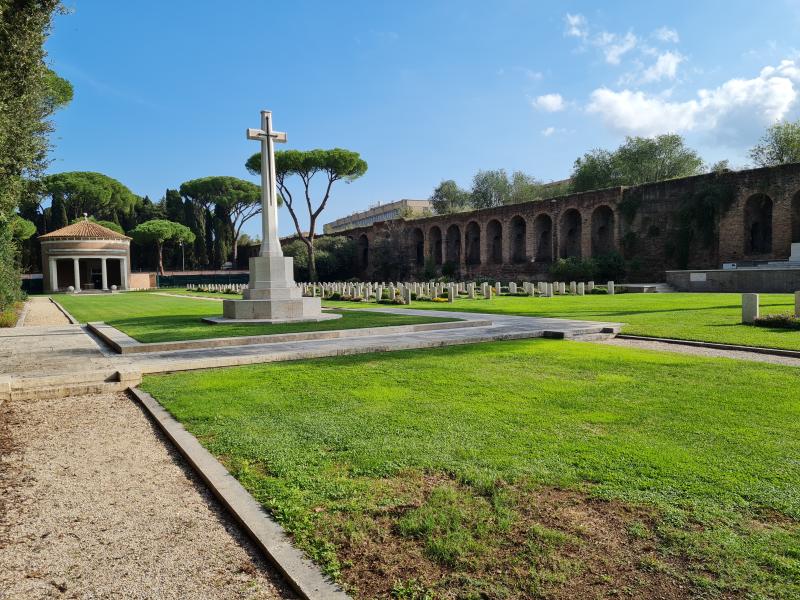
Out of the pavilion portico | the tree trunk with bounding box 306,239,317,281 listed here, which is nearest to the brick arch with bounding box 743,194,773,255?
the tree trunk with bounding box 306,239,317,281

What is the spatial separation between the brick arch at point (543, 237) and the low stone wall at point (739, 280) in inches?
507

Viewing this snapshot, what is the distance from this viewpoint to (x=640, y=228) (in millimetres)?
29875

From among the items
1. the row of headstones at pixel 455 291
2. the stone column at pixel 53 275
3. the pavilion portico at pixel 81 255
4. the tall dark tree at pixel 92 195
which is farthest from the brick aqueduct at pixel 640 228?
the tall dark tree at pixel 92 195

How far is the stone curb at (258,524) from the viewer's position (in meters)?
2.10

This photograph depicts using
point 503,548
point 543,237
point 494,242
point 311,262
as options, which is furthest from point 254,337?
point 311,262

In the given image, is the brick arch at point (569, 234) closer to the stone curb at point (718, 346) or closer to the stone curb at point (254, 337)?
the stone curb at point (254, 337)

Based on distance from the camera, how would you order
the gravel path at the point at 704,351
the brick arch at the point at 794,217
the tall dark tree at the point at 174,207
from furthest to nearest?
1. the tall dark tree at the point at 174,207
2. the brick arch at the point at 794,217
3. the gravel path at the point at 704,351

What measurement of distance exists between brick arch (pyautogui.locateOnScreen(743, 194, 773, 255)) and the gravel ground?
28.9 m

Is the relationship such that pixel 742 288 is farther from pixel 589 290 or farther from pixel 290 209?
pixel 290 209

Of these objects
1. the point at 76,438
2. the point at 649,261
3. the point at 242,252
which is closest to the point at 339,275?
the point at 242,252

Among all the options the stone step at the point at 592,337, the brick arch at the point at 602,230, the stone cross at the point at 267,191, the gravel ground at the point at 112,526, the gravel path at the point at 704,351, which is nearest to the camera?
the gravel ground at the point at 112,526

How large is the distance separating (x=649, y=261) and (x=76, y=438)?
30.2 metres

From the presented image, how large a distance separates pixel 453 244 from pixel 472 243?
158 centimetres

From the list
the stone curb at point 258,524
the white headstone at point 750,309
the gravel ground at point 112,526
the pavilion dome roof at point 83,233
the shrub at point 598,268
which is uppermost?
the pavilion dome roof at point 83,233
